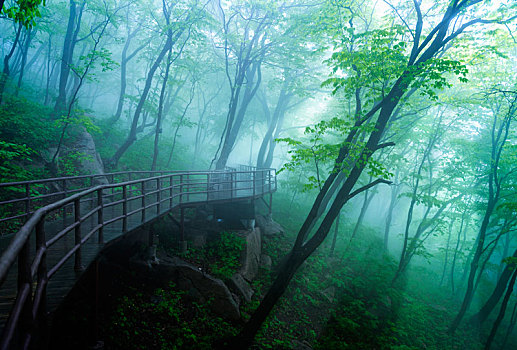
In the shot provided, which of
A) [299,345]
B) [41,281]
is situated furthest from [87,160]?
[299,345]

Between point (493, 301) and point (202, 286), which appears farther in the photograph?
point (493, 301)

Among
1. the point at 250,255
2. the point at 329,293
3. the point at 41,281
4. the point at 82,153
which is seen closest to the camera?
the point at 41,281

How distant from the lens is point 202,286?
22.2ft

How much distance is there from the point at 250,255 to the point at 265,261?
1.21m

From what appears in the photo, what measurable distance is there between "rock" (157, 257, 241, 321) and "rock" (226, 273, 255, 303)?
426 mm

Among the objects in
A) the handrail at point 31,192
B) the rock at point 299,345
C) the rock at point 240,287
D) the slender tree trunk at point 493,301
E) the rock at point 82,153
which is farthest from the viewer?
the slender tree trunk at point 493,301

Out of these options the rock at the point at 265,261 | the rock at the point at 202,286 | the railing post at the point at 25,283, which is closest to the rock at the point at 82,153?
the rock at the point at 202,286

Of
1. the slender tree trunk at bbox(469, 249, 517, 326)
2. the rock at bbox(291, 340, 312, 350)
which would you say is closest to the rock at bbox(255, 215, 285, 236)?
the rock at bbox(291, 340, 312, 350)

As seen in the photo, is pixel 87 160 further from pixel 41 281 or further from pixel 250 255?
pixel 41 281

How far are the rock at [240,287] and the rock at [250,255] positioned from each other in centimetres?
31

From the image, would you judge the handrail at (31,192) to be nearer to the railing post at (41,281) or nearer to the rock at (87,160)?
the rock at (87,160)

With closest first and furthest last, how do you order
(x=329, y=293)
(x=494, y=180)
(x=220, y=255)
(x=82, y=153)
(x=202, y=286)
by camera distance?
1. (x=202, y=286)
2. (x=220, y=255)
3. (x=329, y=293)
4. (x=82, y=153)
5. (x=494, y=180)

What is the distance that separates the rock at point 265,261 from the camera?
9.46 m

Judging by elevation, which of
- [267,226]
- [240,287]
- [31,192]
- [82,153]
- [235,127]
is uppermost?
[235,127]
